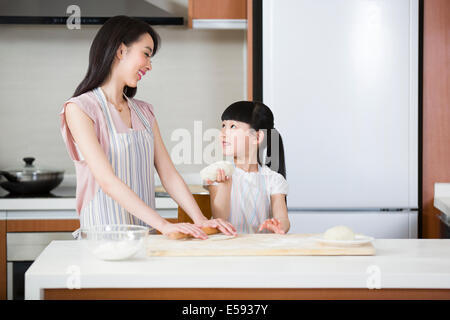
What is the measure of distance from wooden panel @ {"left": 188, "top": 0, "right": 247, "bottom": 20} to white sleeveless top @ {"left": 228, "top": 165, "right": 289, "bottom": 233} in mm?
1155

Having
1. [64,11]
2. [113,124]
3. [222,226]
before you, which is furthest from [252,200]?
[64,11]

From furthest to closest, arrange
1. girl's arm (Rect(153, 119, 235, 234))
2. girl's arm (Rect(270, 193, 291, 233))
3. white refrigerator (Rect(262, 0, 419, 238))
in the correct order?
white refrigerator (Rect(262, 0, 419, 238)) < girl's arm (Rect(270, 193, 291, 233)) < girl's arm (Rect(153, 119, 235, 234))

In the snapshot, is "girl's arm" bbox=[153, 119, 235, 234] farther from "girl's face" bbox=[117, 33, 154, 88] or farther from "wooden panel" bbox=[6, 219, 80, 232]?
"wooden panel" bbox=[6, 219, 80, 232]

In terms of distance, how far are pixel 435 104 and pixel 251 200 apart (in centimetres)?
116

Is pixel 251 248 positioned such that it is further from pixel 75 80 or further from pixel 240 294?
pixel 75 80

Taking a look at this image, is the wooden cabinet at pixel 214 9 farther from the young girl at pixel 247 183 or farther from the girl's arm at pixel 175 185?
the girl's arm at pixel 175 185

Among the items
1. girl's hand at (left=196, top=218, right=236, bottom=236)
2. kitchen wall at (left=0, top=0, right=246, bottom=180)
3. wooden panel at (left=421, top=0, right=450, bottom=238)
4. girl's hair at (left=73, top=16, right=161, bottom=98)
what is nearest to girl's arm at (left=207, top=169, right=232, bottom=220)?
girl's hand at (left=196, top=218, right=236, bottom=236)

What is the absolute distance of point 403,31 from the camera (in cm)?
275

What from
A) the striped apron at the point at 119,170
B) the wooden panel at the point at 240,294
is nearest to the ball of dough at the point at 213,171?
the striped apron at the point at 119,170

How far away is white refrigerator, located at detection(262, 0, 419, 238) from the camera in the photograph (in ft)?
9.01

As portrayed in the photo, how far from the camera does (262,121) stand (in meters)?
2.17

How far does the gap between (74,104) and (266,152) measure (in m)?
0.78

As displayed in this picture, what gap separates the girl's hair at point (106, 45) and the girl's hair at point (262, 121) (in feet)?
1.49

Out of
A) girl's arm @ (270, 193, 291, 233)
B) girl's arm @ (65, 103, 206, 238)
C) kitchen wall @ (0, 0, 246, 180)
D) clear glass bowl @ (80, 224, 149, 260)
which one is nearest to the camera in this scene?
clear glass bowl @ (80, 224, 149, 260)
